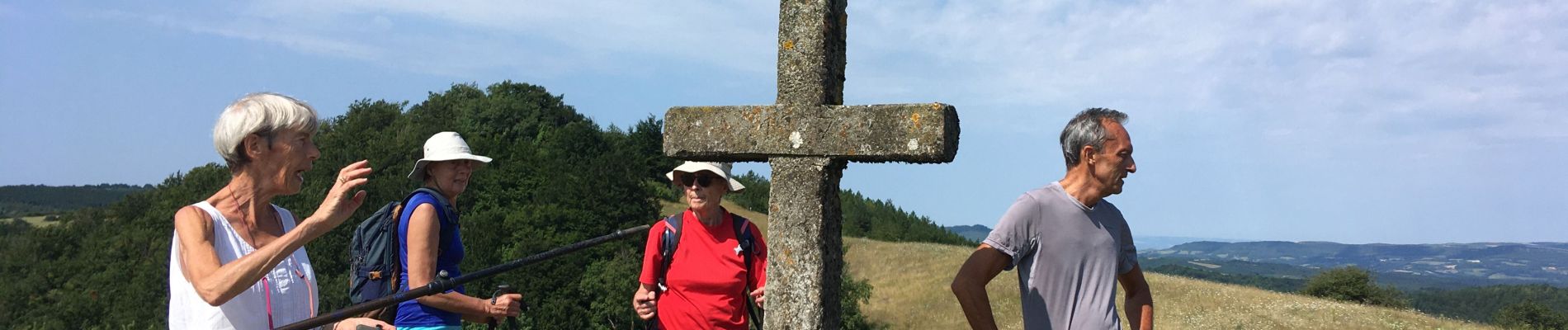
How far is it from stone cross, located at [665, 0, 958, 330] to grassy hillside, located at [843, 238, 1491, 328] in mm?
33293

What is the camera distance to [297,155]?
366 centimetres

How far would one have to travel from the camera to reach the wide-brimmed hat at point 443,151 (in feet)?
16.5

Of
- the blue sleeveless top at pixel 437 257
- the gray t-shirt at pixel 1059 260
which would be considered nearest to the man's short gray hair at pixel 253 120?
the blue sleeveless top at pixel 437 257

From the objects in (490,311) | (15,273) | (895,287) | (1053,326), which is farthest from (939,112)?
(15,273)

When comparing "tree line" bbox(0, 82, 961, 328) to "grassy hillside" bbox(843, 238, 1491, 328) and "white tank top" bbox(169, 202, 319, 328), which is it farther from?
"white tank top" bbox(169, 202, 319, 328)

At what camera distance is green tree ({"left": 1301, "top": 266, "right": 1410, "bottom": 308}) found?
212ft

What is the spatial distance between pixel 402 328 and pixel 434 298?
0.31 m

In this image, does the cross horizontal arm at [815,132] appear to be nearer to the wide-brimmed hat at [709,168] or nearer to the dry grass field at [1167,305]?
the wide-brimmed hat at [709,168]

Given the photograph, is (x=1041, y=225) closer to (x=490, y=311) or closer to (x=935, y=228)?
(x=490, y=311)

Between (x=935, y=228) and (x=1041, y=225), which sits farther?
(x=935, y=228)

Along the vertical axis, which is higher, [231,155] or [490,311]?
[231,155]

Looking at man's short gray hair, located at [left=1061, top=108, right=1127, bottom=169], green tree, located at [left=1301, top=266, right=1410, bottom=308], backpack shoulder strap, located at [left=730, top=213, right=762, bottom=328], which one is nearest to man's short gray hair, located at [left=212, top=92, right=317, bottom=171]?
backpack shoulder strap, located at [left=730, top=213, right=762, bottom=328]

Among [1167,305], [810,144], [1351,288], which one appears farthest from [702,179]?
[1351,288]

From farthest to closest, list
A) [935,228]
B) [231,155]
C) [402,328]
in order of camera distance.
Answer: [935,228]
[402,328]
[231,155]
